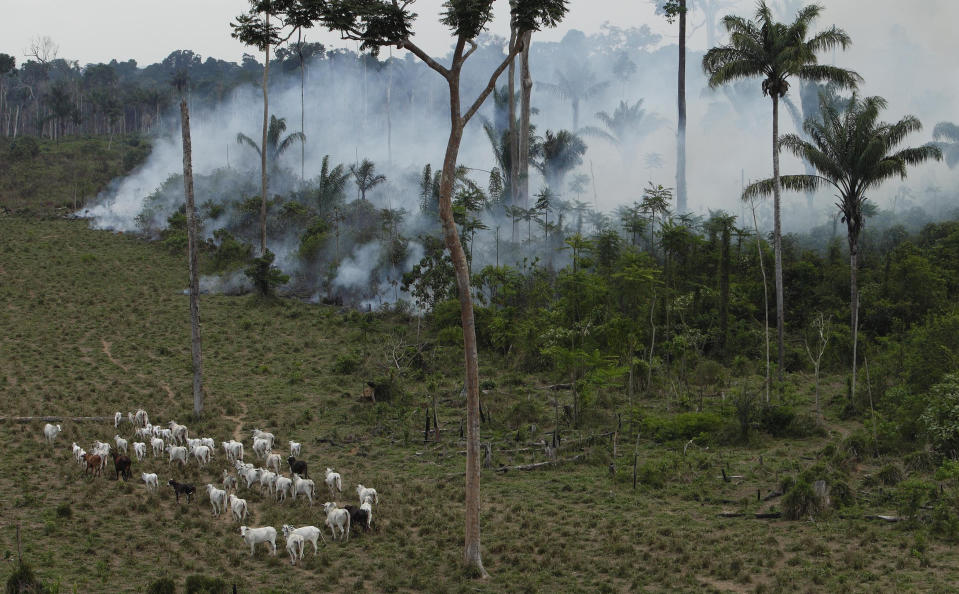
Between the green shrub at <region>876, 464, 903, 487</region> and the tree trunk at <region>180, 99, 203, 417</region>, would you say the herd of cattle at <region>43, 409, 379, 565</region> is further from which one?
the green shrub at <region>876, 464, 903, 487</region>

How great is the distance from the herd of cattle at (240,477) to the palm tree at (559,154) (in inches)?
1526

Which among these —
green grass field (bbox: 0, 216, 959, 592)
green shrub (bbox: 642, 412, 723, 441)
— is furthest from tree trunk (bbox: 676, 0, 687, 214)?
green shrub (bbox: 642, 412, 723, 441)

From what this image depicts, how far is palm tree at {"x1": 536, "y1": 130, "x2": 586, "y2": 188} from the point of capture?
58.4 meters

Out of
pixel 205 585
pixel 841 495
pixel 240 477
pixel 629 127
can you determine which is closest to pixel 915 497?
pixel 841 495

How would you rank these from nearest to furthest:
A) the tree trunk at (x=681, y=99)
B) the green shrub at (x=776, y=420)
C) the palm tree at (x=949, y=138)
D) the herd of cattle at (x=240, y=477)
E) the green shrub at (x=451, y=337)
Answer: the herd of cattle at (x=240, y=477), the green shrub at (x=776, y=420), the green shrub at (x=451, y=337), the tree trunk at (x=681, y=99), the palm tree at (x=949, y=138)

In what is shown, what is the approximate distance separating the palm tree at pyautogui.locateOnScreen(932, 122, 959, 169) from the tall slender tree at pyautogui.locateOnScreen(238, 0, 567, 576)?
197 feet

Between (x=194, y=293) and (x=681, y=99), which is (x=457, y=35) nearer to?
(x=194, y=293)

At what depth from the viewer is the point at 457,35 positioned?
47.6ft

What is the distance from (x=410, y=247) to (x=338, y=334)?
33.1 feet

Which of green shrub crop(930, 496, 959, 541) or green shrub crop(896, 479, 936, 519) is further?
green shrub crop(896, 479, 936, 519)

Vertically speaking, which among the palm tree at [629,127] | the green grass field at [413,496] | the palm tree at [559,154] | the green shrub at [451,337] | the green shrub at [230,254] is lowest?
the green grass field at [413,496]

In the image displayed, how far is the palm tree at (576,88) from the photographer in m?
91.8

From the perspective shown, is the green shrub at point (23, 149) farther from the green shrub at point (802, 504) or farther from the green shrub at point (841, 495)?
the green shrub at point (841, 495)

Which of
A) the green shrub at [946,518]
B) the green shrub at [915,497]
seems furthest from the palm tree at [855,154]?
the green shrub at [946,518]
